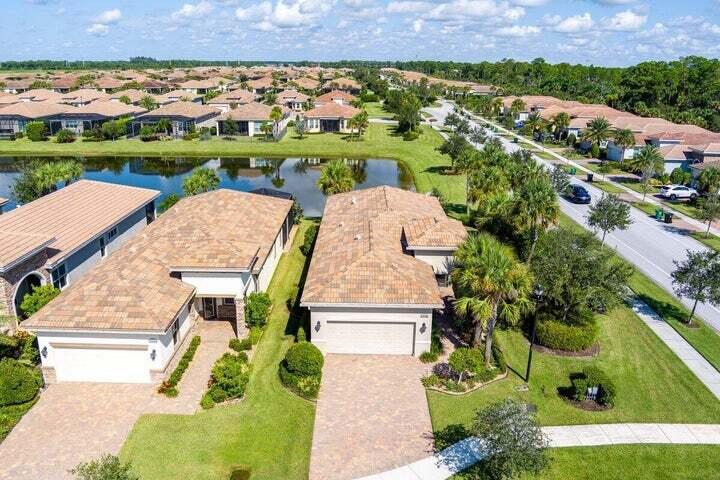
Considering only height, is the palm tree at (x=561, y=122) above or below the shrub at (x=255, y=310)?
above

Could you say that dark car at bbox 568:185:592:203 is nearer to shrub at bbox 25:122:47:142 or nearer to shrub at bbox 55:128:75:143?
shrub at bbox 55:128:75:143

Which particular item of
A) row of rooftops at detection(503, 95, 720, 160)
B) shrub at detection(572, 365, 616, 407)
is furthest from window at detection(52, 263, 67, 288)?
row of rooftops at detection(503, 95, 720, 160)

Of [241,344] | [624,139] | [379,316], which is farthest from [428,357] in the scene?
[624,139]

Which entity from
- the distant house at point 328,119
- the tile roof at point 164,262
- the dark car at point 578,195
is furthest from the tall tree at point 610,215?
the distant house at point 328,119

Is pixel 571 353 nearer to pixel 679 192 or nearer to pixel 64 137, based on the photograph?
pixel 679 192

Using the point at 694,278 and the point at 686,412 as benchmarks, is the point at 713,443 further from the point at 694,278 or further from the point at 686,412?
the point at 694,278

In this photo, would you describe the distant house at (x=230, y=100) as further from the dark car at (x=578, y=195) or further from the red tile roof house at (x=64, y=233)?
the dark car at (x=578, y=195)
